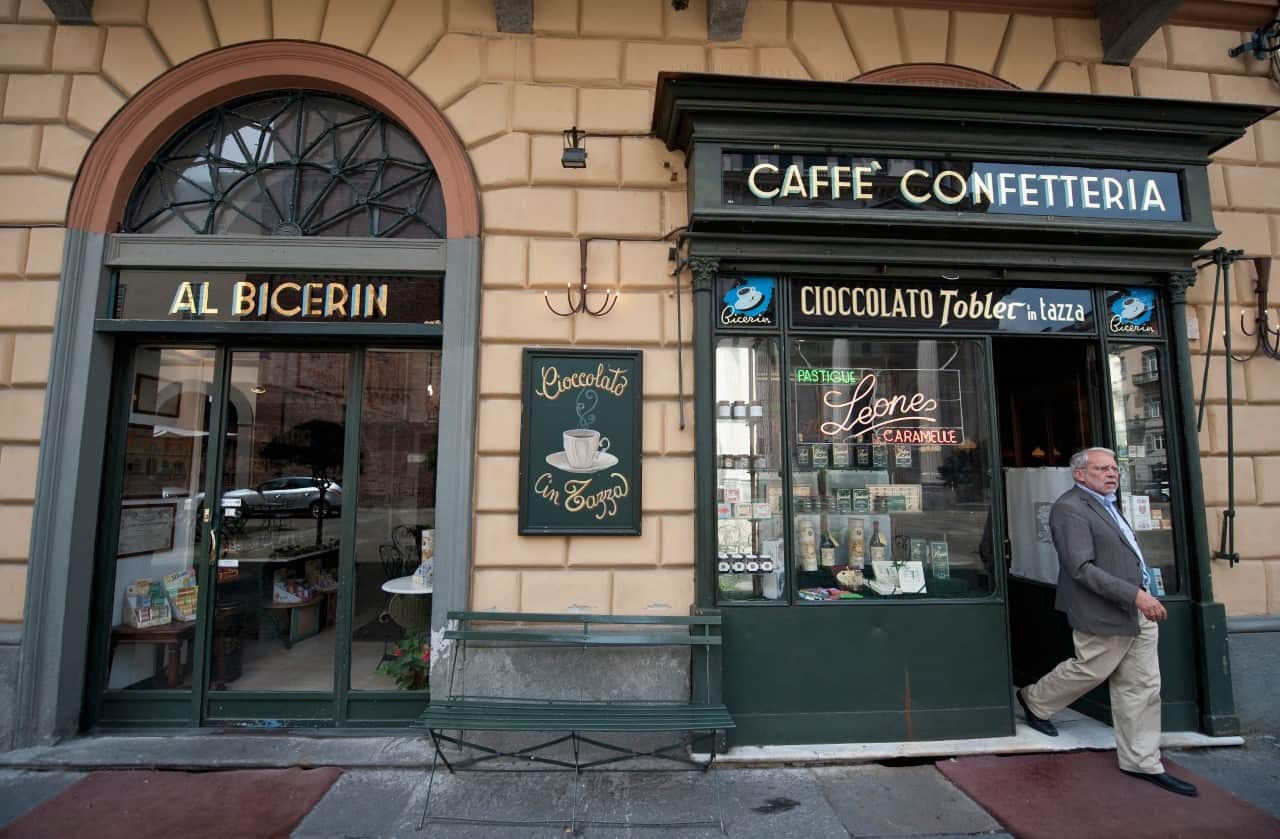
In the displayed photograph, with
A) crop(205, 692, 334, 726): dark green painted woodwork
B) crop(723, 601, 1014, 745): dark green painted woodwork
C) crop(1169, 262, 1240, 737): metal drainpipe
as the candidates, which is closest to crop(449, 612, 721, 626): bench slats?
crop(723, 601, 1014, 745): dark green painted woodwork

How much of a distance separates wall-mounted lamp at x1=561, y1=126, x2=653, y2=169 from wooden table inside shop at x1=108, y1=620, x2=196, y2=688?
448 centimetres

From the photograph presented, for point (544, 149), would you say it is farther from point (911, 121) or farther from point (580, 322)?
point (911, 121)

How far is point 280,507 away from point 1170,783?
619 centimetres

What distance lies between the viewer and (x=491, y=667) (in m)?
4.18

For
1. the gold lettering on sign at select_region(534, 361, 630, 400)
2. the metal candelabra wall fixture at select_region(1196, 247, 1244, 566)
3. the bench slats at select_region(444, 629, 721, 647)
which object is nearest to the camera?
the bench slats at select_region(444, 629, 721, 647)

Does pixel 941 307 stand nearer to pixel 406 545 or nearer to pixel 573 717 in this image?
pixel 573 717

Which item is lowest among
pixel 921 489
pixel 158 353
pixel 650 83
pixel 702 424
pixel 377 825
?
pixel 377 825

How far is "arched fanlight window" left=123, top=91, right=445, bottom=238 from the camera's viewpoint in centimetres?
476

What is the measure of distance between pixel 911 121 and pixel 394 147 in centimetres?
395

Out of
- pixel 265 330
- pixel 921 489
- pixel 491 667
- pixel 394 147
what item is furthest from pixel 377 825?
pixel 394 147

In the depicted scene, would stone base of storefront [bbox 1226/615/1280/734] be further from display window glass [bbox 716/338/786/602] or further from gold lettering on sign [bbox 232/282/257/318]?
gold lettering on sign [bbox 232/282/257/318]

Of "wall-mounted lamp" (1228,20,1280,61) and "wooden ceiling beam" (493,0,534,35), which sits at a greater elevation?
"wall-mounted lamp" (1228,20,1280,61)

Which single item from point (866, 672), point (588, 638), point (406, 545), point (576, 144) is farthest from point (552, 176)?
point (866, 672)

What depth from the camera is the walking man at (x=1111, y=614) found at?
12.2 feet
